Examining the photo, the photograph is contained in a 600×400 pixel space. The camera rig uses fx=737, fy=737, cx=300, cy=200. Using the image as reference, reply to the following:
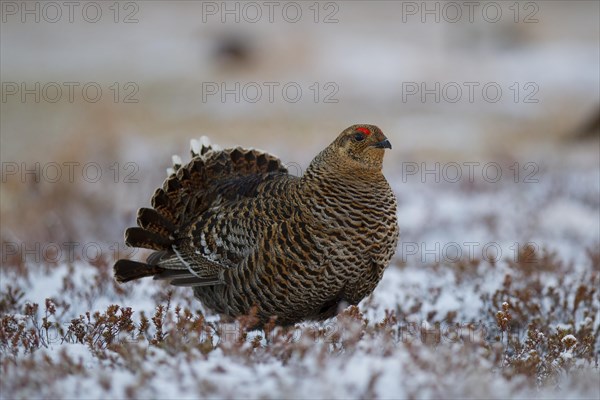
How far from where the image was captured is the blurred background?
1527 centimetres

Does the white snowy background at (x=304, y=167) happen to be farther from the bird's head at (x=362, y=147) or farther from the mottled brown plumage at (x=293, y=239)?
the bird's head at (x=362, y=147)

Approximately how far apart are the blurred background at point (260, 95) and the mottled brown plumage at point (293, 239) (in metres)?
6.21

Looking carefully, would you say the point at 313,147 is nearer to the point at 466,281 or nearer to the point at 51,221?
the point at 51,221

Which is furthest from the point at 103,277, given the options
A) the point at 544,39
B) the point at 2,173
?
the point at 544,39

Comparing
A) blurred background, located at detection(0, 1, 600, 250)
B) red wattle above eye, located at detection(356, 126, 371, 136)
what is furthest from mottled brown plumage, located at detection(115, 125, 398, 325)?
blurred background, located at detection(0, 1, 600, 250)

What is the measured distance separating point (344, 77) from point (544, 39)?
51.7 feet

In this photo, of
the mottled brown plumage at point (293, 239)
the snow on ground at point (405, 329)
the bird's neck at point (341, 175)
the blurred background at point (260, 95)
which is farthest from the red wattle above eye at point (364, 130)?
the blurred background at point (260, 95)

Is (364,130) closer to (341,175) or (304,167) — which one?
(341,175)

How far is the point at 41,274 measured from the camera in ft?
26.3

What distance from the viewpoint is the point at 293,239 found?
17.3 ft

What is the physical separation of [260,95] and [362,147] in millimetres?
23456

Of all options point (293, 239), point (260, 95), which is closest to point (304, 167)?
point (293, 239)

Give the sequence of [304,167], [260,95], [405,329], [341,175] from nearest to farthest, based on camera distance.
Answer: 1. [341,175]
2. [405,329]
3. [304,167]
4. [260,95]

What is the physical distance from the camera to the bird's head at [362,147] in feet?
18.1
